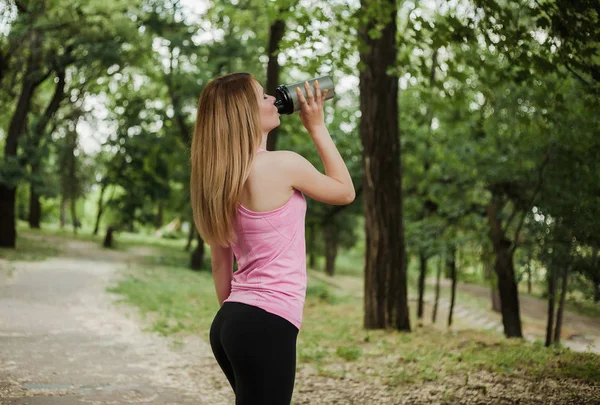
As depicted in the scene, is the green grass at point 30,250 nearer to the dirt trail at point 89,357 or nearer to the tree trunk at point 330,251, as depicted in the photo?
the dirt trail at point 89,357

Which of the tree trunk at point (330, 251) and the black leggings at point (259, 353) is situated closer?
the black leggings at point (259, 353)

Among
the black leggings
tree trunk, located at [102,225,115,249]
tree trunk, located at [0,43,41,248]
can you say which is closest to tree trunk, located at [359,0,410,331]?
the black leggings

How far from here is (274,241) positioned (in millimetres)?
2186

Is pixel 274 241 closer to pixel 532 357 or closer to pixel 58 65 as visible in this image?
pixel 532 357

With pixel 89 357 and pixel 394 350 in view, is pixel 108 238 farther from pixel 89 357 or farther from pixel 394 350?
pixel 394 350

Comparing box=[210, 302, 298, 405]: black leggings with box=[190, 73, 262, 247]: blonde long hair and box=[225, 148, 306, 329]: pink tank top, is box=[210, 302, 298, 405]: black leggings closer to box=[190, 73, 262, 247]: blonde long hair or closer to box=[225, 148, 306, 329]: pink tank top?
box=[225, 148, 306, 329]: pink tank top

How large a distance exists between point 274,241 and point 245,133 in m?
0.42

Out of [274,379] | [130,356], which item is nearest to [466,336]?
[130,356]

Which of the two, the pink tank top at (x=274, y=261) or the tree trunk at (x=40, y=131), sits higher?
the tree trunk at (x=40, y=131)

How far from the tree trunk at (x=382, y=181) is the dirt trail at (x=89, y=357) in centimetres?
298

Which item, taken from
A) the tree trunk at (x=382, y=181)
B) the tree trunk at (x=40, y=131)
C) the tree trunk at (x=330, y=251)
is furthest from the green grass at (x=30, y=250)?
the tree trunk at (x=330, y=251)

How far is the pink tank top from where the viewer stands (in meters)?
2.15

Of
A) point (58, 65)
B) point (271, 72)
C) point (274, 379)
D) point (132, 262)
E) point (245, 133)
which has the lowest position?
point (132, 262)

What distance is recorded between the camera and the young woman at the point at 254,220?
211 centimetres
